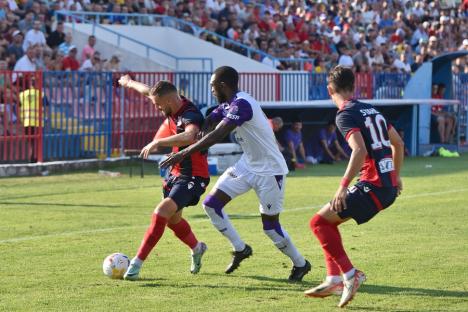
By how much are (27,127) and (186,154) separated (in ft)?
42.3

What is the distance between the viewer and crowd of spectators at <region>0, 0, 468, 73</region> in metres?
25.3

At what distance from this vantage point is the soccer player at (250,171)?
9500mm

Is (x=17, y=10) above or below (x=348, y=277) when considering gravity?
above

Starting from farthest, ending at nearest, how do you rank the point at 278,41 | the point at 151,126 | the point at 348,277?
the point at 278,41 < the point at 151,126 < the point at 348,277

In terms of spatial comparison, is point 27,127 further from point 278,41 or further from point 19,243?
point 278,41

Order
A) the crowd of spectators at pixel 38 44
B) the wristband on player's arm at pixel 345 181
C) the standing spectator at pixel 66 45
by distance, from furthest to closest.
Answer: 1. the standing spectator at pixel 66 45
2. the crowd of spectators at pixel 38 44
3. the wristband on player's arm at pixel 345 181

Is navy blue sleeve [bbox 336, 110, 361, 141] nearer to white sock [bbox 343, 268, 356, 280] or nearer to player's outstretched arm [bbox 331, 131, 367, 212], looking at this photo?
player's outstretched arm [bbox 331, 131, 367, 212]

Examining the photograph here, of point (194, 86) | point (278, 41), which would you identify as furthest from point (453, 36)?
point (194, 86)

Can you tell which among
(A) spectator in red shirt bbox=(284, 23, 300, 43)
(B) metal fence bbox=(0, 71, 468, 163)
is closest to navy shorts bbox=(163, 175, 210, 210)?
(B) metal fence bbox=(0, 71, 468, 163)

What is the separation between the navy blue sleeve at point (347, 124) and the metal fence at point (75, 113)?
13780 millimetres

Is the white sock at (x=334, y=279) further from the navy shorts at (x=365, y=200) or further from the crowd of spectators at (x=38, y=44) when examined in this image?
the crowd of spectators at (x=38, y=44)

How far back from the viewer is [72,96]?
2214cm

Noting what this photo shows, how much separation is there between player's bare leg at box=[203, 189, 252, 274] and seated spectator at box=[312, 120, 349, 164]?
14.8 m

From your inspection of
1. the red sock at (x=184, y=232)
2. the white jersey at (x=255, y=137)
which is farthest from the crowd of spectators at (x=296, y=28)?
the white jersey at (x=255, y=137)
